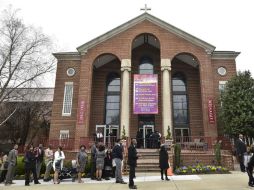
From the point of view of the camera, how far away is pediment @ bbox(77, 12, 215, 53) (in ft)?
82.9

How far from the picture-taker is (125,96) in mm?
23547

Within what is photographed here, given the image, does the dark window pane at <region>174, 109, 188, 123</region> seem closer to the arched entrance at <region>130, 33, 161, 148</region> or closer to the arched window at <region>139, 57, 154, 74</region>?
the arched entrance at <region>130, 33, 161, 148</region>

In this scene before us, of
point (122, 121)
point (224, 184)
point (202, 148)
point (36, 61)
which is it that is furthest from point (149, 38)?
point (224, 184)

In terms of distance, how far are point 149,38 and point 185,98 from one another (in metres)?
7.35

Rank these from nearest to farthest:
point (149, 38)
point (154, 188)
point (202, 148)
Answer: point (154, 188) → point (202, 148) → point (149, 38)

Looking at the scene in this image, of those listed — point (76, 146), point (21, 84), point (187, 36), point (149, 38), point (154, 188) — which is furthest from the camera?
point (149, 38)

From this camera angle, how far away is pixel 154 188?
377 inches

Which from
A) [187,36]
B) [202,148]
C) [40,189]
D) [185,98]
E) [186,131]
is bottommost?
[40,189]

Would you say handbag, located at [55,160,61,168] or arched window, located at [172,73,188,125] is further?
arched window, located at [172,73,188,125]

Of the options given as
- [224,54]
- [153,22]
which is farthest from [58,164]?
[224,54]

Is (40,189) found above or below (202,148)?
below

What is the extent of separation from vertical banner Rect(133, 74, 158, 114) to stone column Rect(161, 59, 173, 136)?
34.4 inches

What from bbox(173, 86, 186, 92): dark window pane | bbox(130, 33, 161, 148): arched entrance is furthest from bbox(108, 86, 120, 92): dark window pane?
bbox(173, 86, 186, 92): dark window pane

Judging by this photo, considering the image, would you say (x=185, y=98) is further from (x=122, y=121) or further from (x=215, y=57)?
(x=122, y=121)
